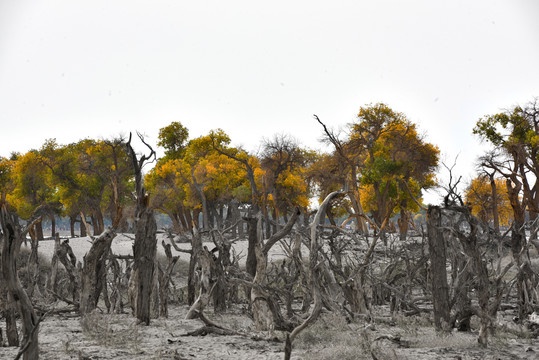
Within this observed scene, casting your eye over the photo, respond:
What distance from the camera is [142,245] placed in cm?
915

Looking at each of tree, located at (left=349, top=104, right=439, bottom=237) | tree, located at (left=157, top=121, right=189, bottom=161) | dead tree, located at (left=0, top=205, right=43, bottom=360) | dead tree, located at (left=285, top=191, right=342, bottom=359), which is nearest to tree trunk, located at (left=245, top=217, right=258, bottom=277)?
dead tree, located at (left=285, top=191, right=342, bottom=359)

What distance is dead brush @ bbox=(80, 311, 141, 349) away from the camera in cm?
745

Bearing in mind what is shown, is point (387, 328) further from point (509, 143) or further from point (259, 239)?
point (509, 143)

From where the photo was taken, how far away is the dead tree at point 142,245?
9.11m

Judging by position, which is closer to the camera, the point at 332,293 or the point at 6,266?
the point at 6,266

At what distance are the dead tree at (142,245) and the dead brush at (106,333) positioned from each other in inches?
39.0

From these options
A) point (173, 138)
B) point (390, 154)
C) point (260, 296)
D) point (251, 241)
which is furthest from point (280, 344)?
point (173, 138)

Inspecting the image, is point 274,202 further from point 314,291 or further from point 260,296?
point 314,291

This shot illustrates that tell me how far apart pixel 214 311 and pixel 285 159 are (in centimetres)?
2590

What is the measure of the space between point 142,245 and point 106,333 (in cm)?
195

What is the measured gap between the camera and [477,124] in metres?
30.6

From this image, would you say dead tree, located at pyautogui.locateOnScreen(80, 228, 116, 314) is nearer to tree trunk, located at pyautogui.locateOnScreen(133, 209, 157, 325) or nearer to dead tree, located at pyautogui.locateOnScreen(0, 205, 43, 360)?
tree trunk, located at pyautogui.locateOnScreen(133, 209, 157, 325)

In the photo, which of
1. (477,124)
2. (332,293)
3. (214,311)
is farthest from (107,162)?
(332,293)

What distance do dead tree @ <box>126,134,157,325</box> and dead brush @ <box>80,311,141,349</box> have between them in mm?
990
